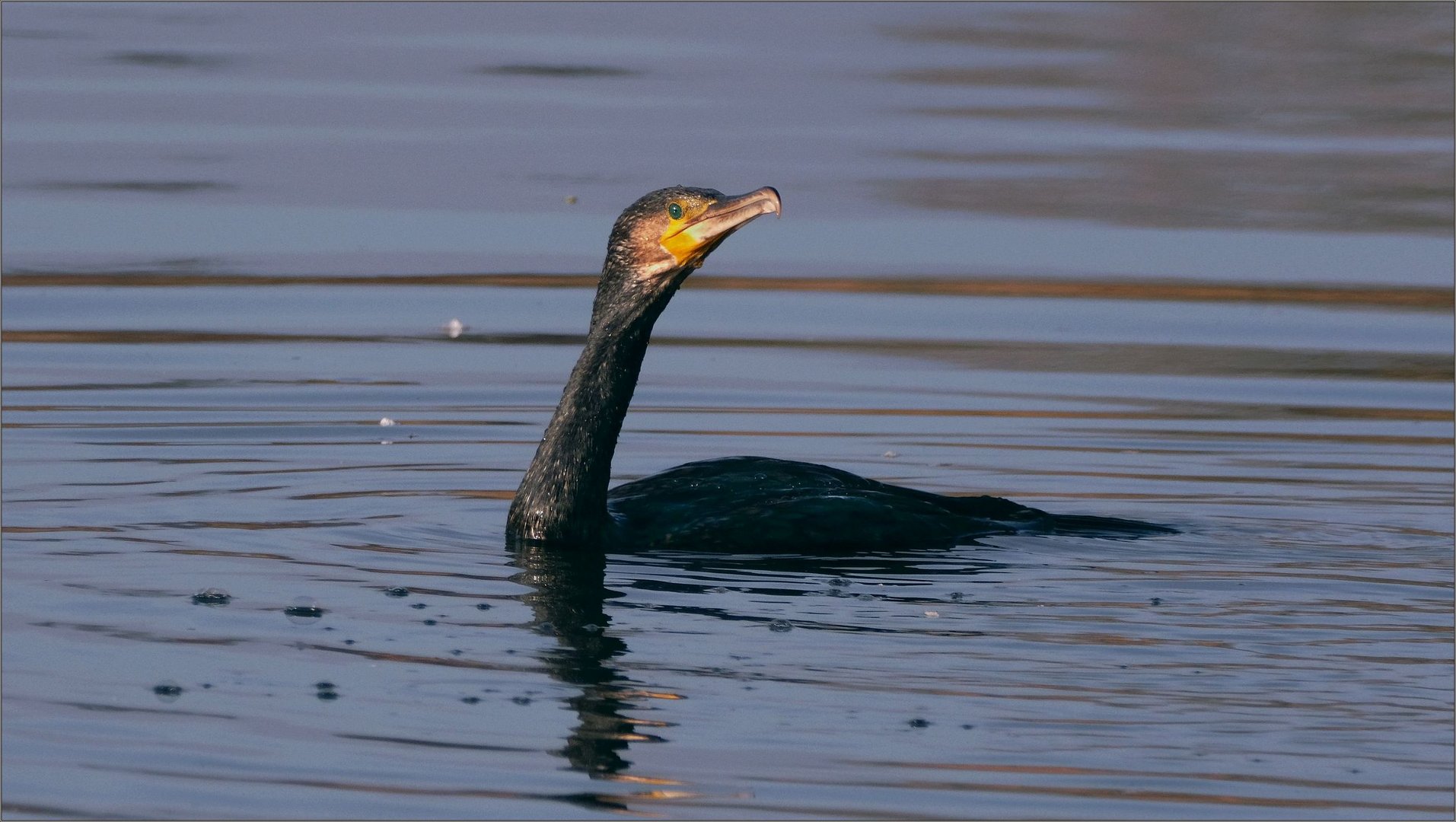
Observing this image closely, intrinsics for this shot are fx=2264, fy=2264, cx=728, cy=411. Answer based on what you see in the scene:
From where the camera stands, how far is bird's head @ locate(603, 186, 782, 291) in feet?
24.5

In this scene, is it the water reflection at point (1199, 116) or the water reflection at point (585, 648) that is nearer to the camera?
the water reflection at point (585, 648)

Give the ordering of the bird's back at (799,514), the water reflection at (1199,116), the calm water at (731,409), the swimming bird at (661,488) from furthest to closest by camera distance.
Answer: the water reflection at (1199,116) → the bird's back at (799,514) → the swimming bird at (661,488) → the calm water at (731,409)

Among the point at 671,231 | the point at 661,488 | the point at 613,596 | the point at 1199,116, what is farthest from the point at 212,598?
the point at 1199,116

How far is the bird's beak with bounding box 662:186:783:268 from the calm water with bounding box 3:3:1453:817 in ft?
3.51

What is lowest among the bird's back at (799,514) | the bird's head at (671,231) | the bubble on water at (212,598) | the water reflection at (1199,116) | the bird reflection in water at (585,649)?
the bird reflection in water at (585,649)

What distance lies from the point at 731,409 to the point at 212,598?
4.24 m

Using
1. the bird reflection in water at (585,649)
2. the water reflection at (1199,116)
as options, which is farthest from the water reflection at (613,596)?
the water reflection at (1199,116)

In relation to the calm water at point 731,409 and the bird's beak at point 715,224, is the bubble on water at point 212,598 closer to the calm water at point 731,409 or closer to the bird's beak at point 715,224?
the calm water at point 731,409

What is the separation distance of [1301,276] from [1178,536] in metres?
6.11

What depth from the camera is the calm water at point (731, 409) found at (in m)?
5.51

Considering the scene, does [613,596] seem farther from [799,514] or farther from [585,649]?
[799,514]

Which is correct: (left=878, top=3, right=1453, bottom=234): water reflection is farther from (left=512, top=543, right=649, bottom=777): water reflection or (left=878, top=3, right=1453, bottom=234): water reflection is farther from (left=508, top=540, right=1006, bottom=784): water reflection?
(left=512, top=543, right=649, bottom=777): water reflection

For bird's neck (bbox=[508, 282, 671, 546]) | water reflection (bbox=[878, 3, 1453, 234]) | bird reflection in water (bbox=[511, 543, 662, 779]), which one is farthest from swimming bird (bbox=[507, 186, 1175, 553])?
water reflection (bbox=[878, 3, 1453, 234])

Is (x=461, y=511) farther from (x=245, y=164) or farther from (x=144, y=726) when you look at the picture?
(x=245, y=164)
